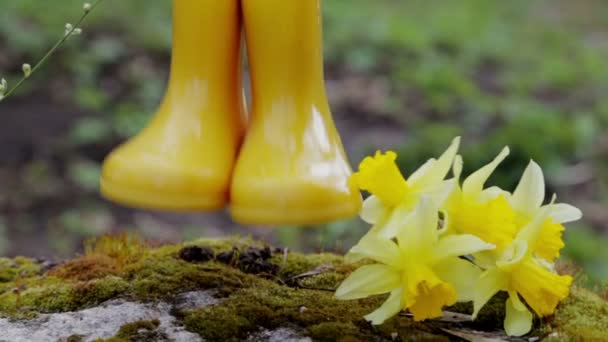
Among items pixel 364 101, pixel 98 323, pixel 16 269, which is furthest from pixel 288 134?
pixel 364 101

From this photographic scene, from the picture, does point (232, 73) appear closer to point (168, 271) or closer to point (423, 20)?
point (168, 271)

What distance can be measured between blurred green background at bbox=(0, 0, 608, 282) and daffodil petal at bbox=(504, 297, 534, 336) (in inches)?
49.0

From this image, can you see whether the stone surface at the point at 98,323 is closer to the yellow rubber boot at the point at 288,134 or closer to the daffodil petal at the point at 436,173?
the yellow rubber boot at the point at 288,134

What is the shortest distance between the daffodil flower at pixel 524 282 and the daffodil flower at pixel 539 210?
1 cm

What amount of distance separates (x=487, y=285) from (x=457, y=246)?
0.19 ft

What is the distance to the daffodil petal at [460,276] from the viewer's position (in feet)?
3.09

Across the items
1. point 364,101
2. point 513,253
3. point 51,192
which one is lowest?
point 51,192

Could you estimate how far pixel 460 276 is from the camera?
37.2 inches

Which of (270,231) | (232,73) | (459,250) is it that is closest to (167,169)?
(232,73)

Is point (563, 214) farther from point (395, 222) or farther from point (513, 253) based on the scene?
point (395, 222)

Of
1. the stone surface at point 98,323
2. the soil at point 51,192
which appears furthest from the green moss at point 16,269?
the soil at point 51,192

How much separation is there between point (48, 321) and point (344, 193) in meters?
0.35

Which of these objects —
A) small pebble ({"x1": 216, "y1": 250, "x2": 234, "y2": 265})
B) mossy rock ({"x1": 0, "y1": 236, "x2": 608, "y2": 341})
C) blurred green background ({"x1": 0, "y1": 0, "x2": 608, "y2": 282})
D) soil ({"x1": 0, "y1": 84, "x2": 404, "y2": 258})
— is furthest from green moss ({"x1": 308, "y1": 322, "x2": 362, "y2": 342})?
soil ({"x1": 0, "y1": 84, "x2": 404, "y2": 258})

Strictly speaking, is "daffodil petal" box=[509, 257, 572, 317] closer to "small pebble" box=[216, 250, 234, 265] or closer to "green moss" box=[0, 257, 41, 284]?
"small pebble" box=[216, 250, 234, 265]
